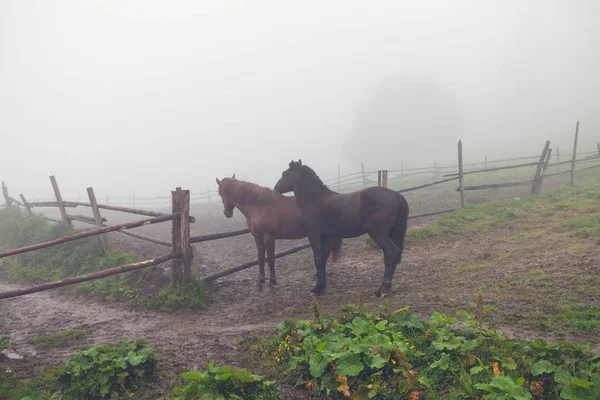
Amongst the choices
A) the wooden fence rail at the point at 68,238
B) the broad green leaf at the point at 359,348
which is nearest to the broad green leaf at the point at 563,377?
the broad green leaf at the point at 359,348

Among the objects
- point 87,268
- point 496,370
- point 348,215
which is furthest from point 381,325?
point 87,268

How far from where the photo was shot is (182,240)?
5949 mm

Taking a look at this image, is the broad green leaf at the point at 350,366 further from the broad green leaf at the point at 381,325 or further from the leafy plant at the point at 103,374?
the leafy plant at the point at 103,374

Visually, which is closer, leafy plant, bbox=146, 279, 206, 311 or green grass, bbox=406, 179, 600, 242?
leafy plant, bbox=146, 279, 206, 311

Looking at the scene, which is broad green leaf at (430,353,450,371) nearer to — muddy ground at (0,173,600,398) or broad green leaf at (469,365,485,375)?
broad green leaf at (469,365,485,375)

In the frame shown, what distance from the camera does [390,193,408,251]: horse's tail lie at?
18.1 ft

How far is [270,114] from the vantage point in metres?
165

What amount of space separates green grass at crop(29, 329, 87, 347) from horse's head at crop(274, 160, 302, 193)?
11.5 ft

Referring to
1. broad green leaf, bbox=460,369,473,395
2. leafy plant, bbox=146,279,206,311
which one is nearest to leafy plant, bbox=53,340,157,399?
leafy plant, bbox=146,279,206,311

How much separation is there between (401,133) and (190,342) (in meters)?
44.5

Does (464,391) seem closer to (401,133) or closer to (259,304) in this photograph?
(259,304)

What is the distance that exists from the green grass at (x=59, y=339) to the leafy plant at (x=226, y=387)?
2352 mm

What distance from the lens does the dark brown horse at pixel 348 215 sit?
5.44 m

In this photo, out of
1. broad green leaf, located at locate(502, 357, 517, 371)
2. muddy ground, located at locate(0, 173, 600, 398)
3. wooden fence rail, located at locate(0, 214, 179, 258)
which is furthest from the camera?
wooden fence rail, located at locate(0, 214, 179, 258)
